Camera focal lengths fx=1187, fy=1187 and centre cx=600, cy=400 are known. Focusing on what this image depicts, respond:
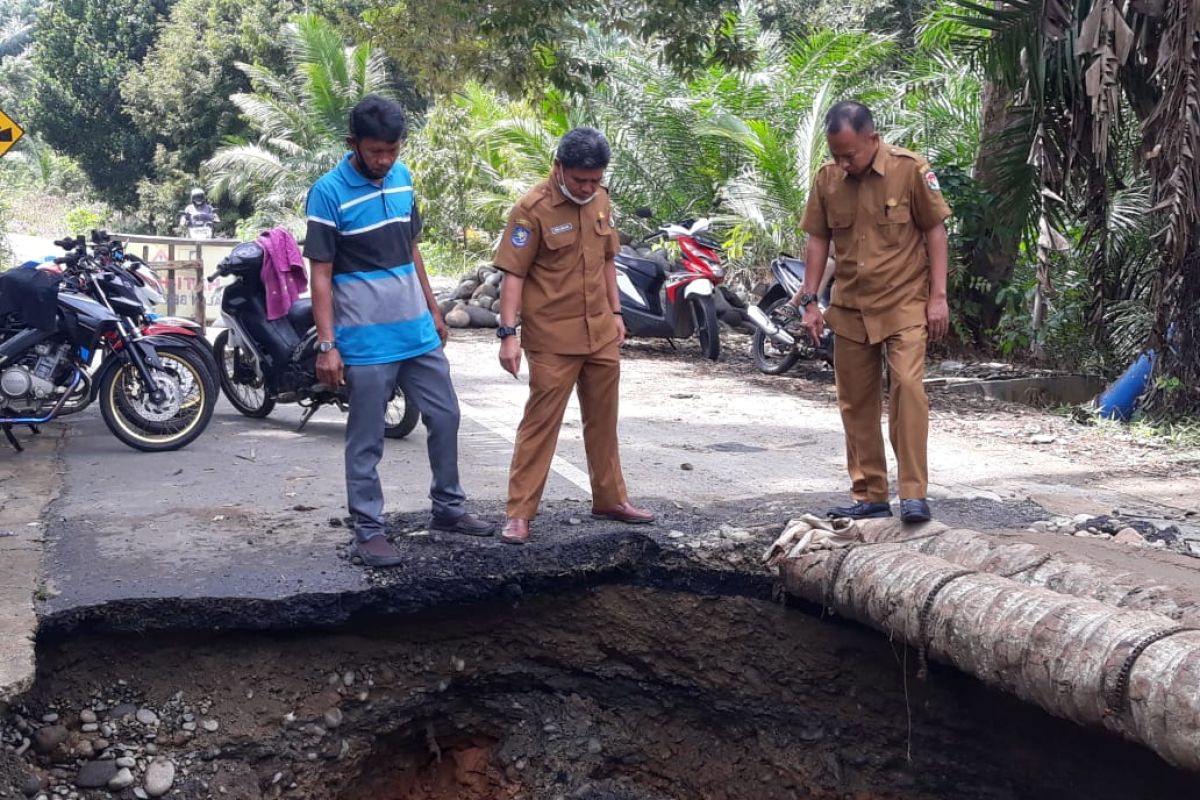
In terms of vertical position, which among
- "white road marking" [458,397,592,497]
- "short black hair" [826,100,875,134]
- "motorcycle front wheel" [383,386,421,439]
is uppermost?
"short black hair" [826,100,875,134]

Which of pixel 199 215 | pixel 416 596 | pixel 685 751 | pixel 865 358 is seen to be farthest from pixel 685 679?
pixel 199 215

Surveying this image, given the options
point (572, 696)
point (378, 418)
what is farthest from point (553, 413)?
point (572, 696)

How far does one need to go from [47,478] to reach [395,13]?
6833 mm

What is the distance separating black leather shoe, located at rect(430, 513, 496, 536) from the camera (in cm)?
488

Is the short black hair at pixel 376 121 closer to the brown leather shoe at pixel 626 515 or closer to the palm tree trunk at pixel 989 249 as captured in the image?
the brown leather shoe at pixel 626 515

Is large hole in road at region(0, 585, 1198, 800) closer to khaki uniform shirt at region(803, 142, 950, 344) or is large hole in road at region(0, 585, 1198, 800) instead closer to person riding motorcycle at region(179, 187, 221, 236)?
khaki uniform shirt at region(803, 142, 950, 344)

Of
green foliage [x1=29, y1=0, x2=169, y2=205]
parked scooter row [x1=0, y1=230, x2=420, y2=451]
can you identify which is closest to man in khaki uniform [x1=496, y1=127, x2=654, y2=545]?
parked scooter row [x1=0, y1=230, x2=420, y2=451]

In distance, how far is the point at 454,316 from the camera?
14.9 meters

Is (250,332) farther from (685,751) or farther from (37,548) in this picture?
(685,751)

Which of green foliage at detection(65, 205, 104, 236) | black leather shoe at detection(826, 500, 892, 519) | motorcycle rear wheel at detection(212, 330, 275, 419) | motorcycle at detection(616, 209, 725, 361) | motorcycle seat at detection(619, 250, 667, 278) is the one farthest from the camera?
green foliage at detection(65, 205, 104, 236)

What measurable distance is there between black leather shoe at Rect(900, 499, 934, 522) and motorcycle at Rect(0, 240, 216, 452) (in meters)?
4.36

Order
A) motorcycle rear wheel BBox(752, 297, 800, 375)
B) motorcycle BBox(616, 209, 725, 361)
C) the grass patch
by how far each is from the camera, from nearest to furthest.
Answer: motorcycle rear wheel BBox(752, 297, 800, 375), motorcycle BBox(616, 209, 725, 361), the grass patch

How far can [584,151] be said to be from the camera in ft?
14.7

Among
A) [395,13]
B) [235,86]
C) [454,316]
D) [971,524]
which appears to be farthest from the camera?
[235,86]
